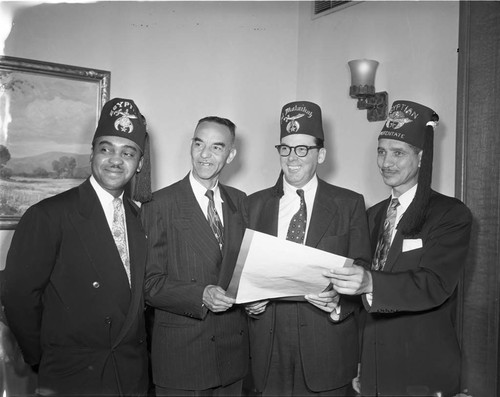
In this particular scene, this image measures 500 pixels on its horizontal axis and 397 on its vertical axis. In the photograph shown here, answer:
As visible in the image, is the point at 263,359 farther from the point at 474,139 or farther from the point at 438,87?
the point at 438,87

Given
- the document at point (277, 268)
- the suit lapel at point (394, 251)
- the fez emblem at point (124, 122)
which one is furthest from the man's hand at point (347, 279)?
the fez emblem at point (124, 122)

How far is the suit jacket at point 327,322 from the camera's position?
220cm

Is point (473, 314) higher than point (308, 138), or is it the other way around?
point (308, 138)

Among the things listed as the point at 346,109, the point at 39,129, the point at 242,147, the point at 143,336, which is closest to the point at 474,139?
the point at 346,109

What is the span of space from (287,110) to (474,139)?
52.0 inches

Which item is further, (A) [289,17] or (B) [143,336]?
(A) [289,17]

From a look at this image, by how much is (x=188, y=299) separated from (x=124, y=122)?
75cm

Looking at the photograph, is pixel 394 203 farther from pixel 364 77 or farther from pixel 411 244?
pixel 364 77

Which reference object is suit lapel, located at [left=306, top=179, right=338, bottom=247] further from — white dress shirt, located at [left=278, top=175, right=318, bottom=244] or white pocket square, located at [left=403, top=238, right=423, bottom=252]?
white pocket square, located at [left=403, top=238, right=423, bottom=252]

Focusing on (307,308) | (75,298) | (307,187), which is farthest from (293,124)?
(75,298)

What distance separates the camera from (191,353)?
2176mm

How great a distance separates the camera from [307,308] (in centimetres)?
223

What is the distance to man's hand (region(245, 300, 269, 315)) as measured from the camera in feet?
7.09

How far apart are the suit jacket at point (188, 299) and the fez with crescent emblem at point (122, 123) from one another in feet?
0.95
